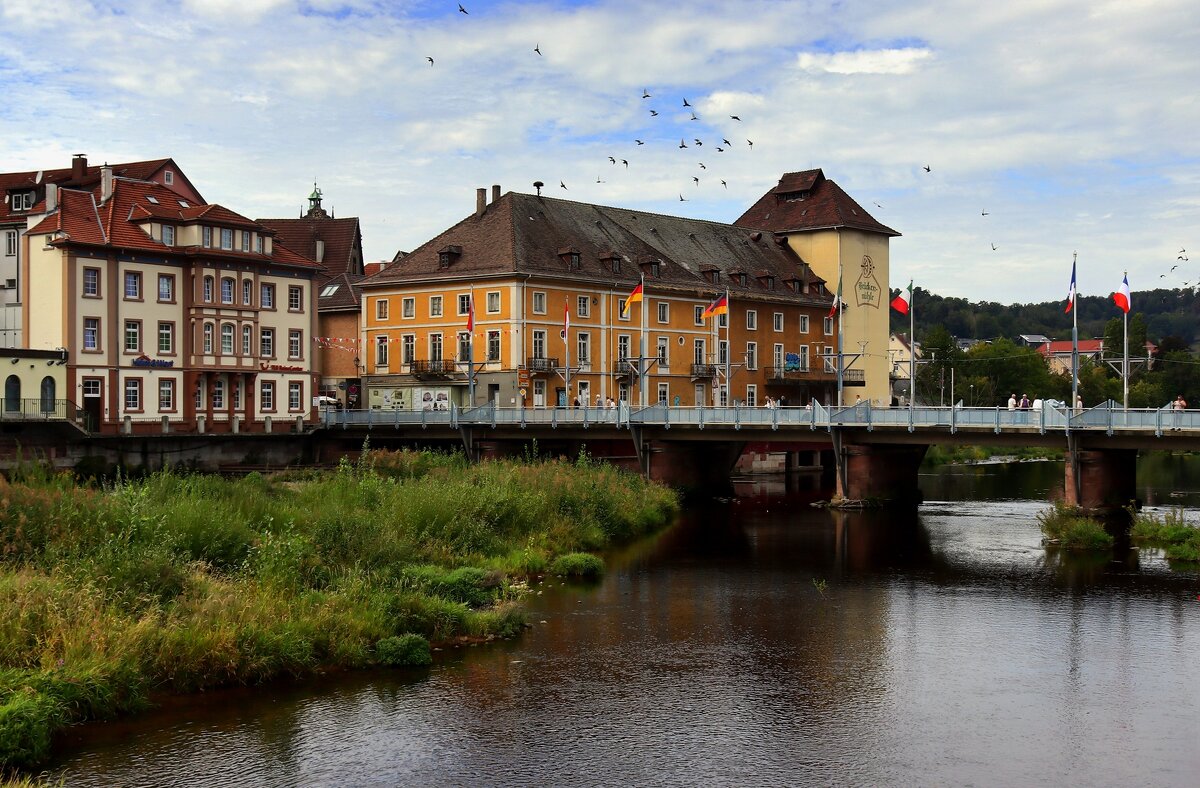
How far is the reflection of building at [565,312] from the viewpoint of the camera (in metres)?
71.8

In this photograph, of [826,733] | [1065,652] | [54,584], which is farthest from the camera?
[1065,652]

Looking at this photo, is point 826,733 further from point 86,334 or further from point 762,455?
point 762,455

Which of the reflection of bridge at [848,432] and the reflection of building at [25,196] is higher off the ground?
the reflection of building at [25,196]

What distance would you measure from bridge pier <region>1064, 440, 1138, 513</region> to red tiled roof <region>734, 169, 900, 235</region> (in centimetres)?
4298

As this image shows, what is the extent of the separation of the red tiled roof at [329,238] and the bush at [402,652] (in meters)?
69.3

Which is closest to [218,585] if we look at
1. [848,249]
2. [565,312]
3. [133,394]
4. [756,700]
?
[756,700]

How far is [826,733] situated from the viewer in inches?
789

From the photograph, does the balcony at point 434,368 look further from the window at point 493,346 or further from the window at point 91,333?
the window at point 91,333

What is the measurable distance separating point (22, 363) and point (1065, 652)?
4672 cm

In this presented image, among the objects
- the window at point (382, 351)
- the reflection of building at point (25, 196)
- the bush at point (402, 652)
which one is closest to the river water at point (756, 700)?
the bush at point (402, 652)

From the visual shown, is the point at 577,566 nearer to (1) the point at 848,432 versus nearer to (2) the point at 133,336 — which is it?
(1) the point at 848,432

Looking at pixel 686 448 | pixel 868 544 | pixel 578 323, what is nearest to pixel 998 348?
pixel 578 323

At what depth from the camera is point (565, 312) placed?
7069 centimetres

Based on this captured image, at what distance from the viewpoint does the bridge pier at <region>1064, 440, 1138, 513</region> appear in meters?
46.6
